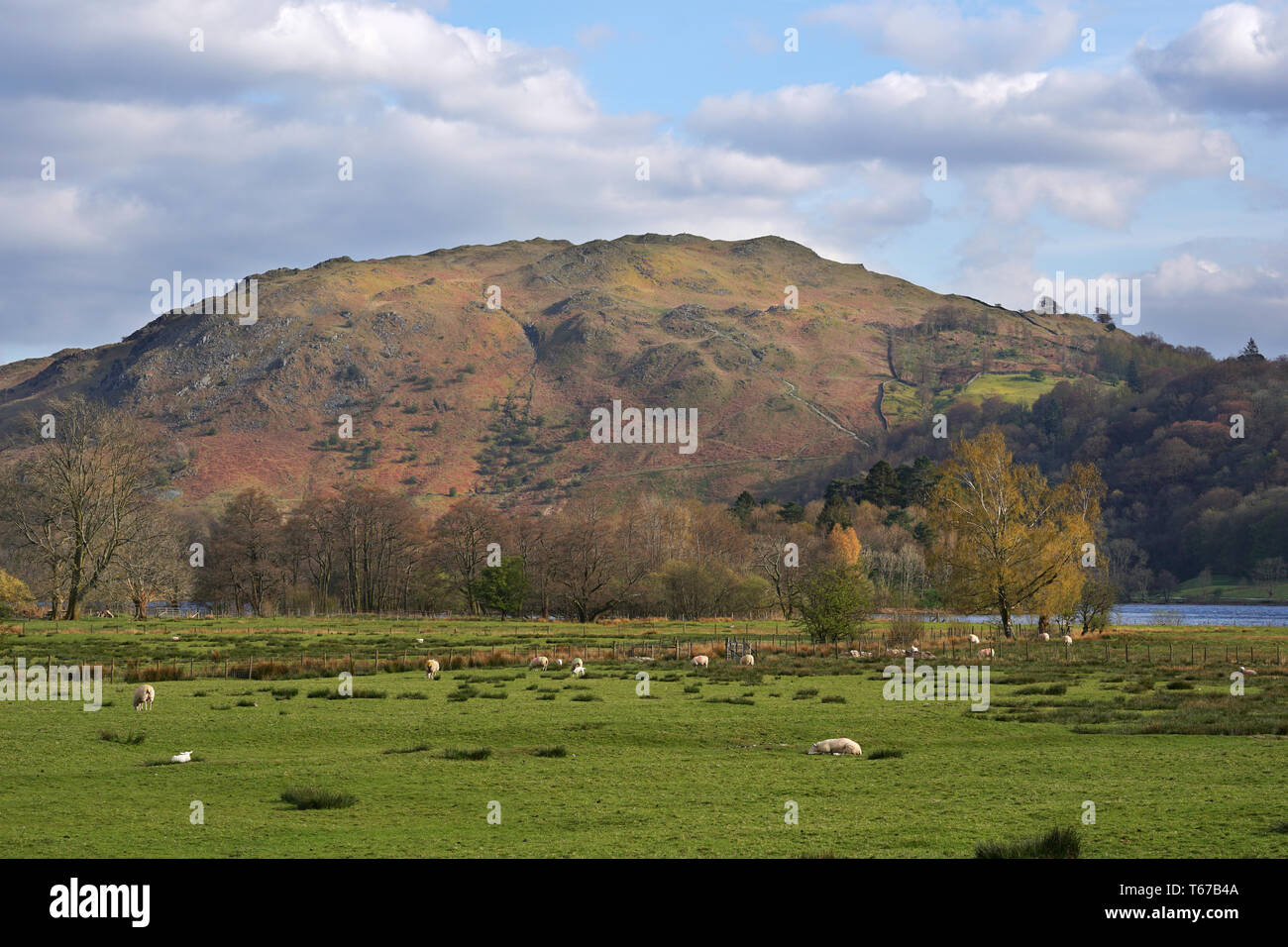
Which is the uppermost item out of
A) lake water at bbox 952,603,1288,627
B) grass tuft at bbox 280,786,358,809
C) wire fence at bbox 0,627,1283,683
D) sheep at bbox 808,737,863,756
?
grass tuft at bbox 280,786,358,809

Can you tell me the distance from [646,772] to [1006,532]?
2170 inches

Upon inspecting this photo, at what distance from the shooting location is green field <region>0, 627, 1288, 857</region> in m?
14.3

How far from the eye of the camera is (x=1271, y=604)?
6467 inches

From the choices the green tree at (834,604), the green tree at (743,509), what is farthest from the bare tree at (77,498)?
the green tree at (743,509)

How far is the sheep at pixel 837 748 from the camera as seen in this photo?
22422 millimetres

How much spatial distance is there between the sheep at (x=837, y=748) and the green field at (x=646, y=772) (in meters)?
0.27

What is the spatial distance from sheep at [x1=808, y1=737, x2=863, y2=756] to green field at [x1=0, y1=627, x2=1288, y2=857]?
266 mm

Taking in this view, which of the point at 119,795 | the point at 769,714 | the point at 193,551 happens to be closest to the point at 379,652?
the point at 769,714

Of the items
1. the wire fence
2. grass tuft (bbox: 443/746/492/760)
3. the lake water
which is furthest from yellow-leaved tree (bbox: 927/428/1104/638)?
the lake water

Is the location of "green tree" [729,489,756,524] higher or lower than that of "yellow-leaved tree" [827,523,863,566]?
higher

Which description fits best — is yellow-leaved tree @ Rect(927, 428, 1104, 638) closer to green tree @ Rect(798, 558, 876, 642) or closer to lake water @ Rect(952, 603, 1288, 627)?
green tree @ Rect(798, 558, 876, 642)

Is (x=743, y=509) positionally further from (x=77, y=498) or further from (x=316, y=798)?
(x=316, y=798)
